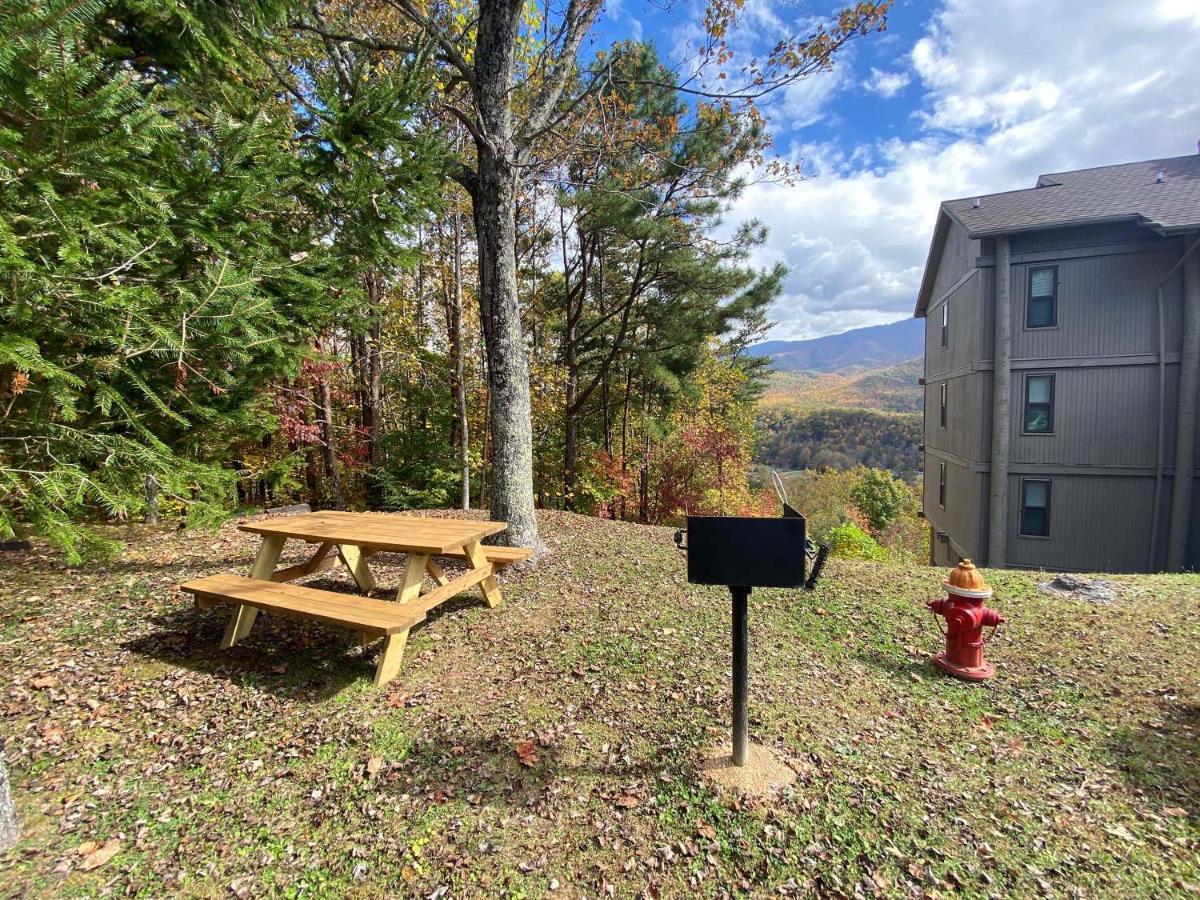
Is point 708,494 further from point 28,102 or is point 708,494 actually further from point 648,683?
point 28,102

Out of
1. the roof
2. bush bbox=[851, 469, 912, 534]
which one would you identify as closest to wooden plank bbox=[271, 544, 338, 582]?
the roof

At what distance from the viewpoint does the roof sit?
8570mm

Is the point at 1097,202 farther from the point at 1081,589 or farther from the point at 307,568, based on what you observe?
the point at 307,568

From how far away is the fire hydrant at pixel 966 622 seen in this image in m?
3.14

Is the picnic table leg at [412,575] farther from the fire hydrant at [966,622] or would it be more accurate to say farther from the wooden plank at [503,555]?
the fire hydrant at [966,622]

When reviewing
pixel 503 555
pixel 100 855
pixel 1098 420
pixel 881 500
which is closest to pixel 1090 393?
pixel 1098 420

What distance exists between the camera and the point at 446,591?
3328mm

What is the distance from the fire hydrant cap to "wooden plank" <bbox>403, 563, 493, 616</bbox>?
3.30 metres

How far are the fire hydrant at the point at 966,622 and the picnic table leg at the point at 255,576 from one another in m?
4.79

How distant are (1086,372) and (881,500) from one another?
21892 millimetres

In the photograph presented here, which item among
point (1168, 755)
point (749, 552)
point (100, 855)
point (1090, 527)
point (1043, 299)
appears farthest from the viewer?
point (1043, 299)

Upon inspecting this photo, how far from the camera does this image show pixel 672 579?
4676mm

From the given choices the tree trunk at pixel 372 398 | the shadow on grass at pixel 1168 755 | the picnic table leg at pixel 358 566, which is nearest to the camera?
the shadow on grass at pixel 1168 755

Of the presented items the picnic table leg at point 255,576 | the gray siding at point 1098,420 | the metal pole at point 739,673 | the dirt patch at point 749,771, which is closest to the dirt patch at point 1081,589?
the dirt patch at point 749,771
